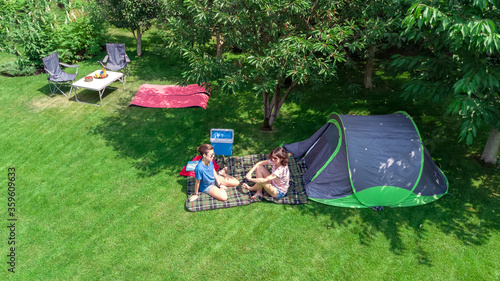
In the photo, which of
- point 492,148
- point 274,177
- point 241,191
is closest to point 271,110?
point 241,191

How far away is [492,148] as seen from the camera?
772 centimetres

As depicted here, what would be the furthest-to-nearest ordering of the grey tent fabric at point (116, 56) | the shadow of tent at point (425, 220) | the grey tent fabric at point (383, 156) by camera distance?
1. the grey tent fabric at point (116, 56)
2. the grey tent fabric at point (383, 156)
3. the shadow of tent at point (425, 220)

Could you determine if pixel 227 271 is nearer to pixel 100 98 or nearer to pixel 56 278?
pixel 56 278

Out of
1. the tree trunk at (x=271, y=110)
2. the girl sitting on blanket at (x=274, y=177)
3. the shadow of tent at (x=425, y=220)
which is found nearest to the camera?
the shadow of tent at (x=425, y=220)

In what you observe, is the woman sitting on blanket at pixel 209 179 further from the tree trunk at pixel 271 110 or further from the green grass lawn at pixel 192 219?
the tree trunk at pixel 271 110

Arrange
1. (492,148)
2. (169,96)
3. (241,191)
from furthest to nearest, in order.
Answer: (169,96) → (492,148) → (241,191)

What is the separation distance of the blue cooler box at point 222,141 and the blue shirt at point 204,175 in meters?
1.27

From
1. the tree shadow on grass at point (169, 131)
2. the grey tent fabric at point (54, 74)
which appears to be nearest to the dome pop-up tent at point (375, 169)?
the tree shadow on grass at point (169, 131)

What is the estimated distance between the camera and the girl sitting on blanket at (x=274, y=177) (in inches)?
259

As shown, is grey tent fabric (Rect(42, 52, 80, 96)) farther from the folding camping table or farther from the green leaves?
the green leaves

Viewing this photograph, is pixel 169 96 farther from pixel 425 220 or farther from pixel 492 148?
pixel 492 148

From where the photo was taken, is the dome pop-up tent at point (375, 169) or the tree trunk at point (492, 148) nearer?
the dome pop-up tent at point (375, 169)

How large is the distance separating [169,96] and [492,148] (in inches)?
336

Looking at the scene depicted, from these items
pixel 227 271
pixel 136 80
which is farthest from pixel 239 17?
pixel 136 80
